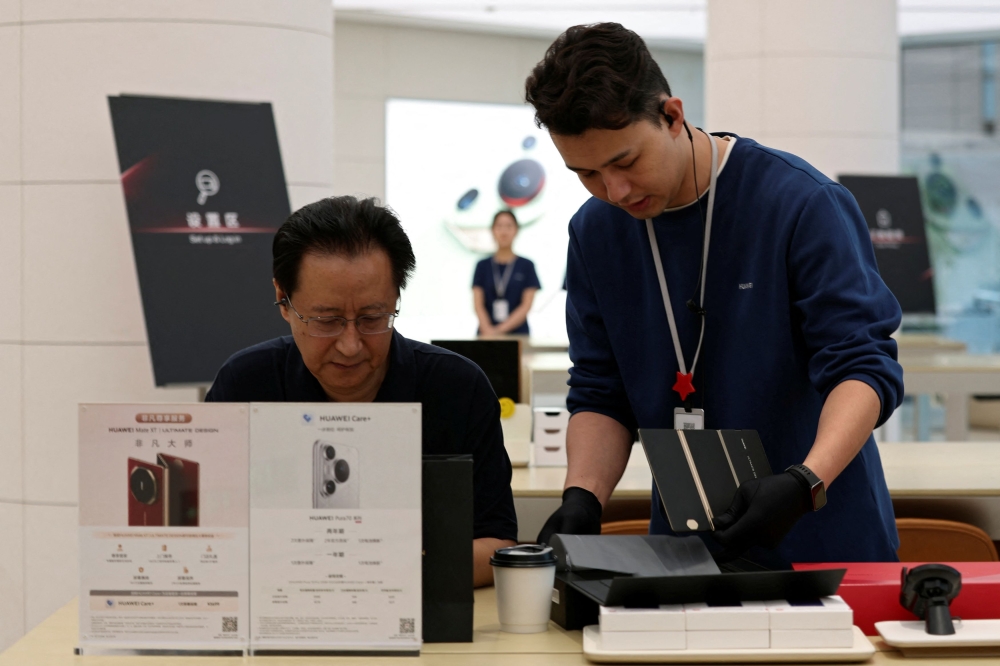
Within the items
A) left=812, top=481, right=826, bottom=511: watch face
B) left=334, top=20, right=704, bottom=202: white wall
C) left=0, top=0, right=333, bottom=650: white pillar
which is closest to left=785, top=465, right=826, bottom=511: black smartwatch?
left=812, top=481, right=826, bottom=511: watch face

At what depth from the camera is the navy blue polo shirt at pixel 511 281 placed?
748 centimetres

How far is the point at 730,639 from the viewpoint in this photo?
1.24 meters

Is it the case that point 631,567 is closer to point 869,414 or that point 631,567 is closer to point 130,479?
point 869,414


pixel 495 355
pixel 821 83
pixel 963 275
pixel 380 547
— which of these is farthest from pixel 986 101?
pixel 380 547

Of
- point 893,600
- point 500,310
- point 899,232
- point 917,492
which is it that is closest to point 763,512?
point 893,600

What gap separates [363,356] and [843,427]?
72 centimetres

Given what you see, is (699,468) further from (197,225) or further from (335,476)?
(197,225)

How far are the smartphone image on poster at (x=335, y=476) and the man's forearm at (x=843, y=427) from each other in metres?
0.61

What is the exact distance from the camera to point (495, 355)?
3.19 metres

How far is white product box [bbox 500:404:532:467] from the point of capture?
2.94 meters

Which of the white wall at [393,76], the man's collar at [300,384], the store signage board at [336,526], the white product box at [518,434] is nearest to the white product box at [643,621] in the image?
the store signage board at [336,526]

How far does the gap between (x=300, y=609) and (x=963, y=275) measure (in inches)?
421

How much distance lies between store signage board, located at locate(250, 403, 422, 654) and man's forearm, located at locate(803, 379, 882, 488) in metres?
0.57

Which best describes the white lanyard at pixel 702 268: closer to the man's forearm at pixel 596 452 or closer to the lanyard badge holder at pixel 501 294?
the man's forearm at pixel 596 452
